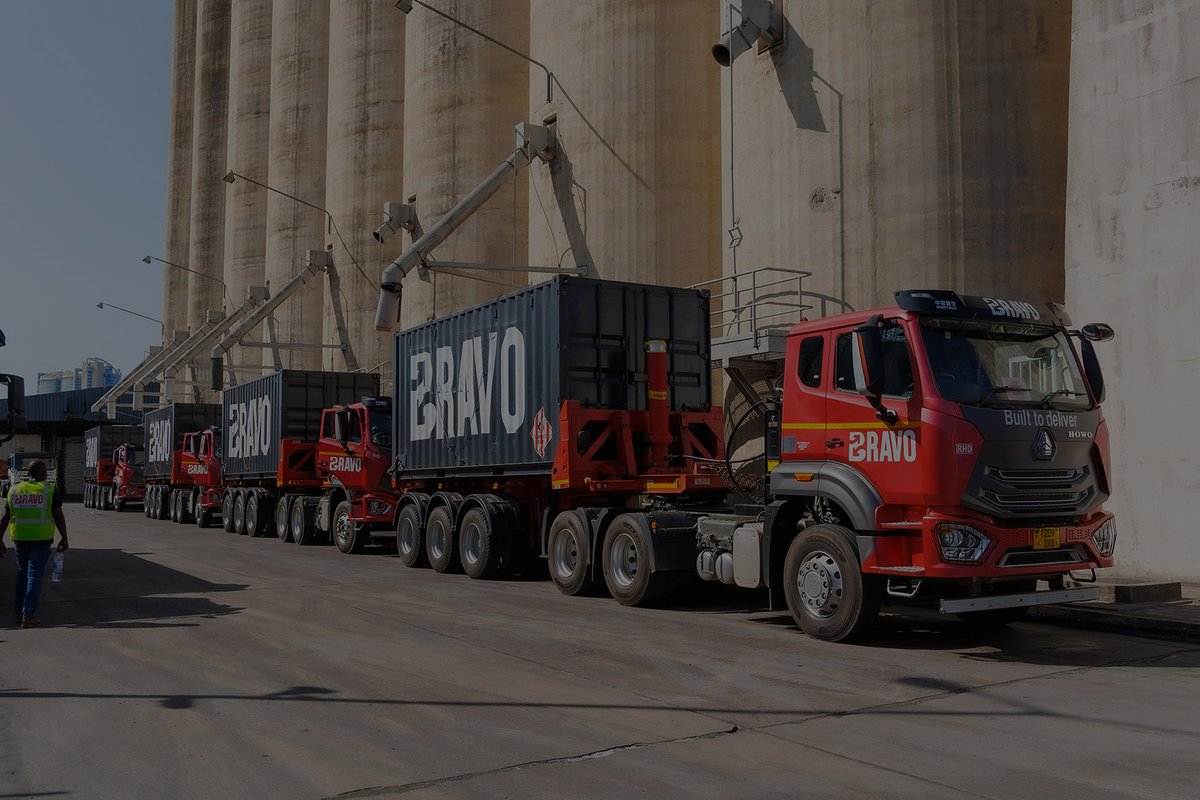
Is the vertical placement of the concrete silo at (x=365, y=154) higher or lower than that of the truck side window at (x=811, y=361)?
higher

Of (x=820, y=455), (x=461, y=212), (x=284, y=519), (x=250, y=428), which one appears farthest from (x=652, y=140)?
(x=820, y=455)

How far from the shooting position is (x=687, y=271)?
23.0m

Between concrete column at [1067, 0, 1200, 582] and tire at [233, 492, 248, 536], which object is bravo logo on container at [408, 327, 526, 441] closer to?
concrete column at [1067, 0, 1200, 582]

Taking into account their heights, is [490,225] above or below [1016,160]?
above

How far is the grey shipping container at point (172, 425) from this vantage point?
33.6 m

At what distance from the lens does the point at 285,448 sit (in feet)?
77.9

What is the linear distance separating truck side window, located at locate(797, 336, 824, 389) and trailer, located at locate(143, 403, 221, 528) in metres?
24.5

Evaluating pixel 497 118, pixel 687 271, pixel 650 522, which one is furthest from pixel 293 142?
pixel 650 522

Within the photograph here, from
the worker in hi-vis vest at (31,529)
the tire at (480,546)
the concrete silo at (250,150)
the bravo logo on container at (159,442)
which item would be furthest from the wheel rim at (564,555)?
the concrete silo at (250,150)

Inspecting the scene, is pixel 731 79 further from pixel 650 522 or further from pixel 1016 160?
pixel 650 522

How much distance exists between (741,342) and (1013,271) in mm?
4410

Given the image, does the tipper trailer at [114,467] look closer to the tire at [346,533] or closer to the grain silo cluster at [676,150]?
the grain silo cluster at [676,150]

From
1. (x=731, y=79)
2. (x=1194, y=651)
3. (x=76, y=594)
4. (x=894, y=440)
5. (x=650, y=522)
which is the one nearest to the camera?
(x=894, y=440)

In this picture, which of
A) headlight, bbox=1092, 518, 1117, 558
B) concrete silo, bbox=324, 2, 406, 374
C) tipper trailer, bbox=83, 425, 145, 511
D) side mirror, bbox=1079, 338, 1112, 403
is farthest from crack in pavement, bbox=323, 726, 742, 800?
tipper trailer, bbox=83, 425, 145, 511
